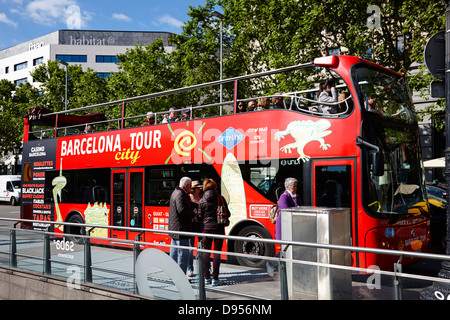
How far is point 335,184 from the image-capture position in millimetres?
7820

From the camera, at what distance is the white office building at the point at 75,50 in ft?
200

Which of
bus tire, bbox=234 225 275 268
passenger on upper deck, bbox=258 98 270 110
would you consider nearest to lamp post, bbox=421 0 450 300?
bus tire, bbox=234 225 275 268

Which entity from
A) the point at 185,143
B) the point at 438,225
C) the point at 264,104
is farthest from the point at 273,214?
the point at 438,225

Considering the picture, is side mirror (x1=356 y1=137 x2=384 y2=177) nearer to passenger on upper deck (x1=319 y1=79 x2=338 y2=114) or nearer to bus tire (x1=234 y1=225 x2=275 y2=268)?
passenger on upper deck (x1=319 y1=79 x2=338 y2=114)

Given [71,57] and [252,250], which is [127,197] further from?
[71,57]

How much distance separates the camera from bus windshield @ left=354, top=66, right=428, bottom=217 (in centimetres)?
753

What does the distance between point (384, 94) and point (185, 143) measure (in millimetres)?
4362

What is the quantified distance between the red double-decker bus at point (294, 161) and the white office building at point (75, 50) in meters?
50.1

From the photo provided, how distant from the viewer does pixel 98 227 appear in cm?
725

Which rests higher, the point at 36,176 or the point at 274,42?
the point at 274,42

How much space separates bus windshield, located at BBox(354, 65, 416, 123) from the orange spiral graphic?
12.6 feet

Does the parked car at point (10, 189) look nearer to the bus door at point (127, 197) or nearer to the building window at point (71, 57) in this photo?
the bus door at point (127, 197)

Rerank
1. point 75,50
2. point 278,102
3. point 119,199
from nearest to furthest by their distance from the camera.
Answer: point 278,102 < point 119,199 < point 75,50

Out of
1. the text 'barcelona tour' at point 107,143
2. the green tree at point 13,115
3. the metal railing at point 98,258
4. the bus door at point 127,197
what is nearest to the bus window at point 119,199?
the bus door at point 127,197
